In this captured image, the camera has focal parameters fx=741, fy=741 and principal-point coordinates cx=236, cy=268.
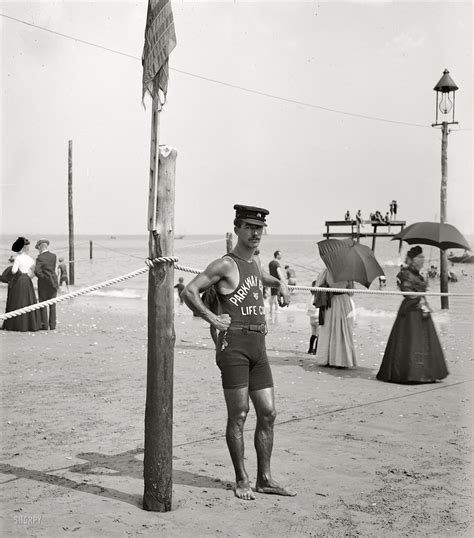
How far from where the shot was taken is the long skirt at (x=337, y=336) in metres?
10.5

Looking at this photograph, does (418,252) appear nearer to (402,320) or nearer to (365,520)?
(402,320)

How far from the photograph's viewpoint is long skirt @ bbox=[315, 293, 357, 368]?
10.5 m

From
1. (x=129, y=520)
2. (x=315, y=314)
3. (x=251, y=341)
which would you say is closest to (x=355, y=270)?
(x=315, y=314)

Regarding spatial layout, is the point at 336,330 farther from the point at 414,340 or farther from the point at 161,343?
the point at 161,343

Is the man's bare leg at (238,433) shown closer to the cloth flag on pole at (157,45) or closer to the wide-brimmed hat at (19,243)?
the cloth flag on pole at (157,45)

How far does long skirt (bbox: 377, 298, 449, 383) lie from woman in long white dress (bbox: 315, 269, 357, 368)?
3.64 feet

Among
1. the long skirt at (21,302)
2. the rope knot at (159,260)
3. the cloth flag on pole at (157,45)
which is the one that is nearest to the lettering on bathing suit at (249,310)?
the rope knot at (159,260)

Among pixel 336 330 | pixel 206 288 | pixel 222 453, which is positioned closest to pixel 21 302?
pixel 336 330

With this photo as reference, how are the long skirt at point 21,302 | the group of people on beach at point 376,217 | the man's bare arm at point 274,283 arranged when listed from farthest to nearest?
the group of people on beach at point 376,217 → the long skirt at point 21,302 → the man's bare arm at point 274,283

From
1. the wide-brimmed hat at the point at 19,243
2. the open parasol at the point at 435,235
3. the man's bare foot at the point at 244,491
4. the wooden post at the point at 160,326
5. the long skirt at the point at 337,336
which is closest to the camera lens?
the wooden post at the point at 160,326

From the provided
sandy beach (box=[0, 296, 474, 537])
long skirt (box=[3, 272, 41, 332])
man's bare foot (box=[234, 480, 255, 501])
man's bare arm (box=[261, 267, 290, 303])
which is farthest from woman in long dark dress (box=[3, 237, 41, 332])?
man's bare foot (box=[234, 480, 255, 501])

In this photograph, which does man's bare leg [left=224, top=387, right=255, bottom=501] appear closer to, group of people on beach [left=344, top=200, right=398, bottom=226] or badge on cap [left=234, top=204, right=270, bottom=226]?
badge on cap [left=234, top=204, right=270, bottom=226]

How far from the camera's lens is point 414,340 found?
9328 millimetres

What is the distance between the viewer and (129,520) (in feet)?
14.8
